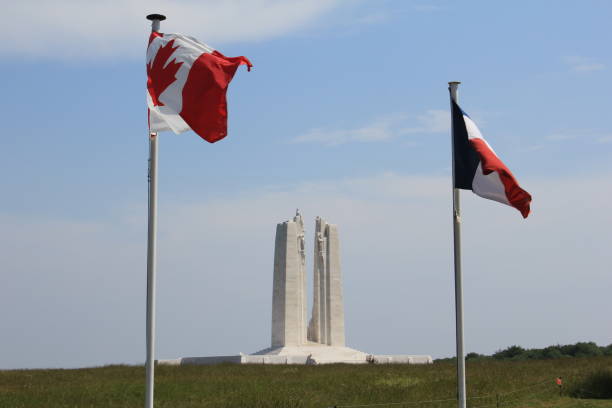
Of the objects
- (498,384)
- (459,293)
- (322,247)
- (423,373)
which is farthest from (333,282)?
(459,293)

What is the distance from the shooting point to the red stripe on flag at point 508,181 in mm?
13289

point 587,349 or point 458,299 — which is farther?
point 587,349

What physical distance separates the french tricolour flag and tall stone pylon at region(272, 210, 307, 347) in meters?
28.5

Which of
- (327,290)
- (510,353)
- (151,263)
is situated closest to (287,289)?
(327,290)

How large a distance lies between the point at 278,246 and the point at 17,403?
22.9 meters

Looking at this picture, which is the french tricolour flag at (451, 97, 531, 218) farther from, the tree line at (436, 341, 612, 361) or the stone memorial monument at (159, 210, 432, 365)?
the tree line at (436, 341, 612, 361)

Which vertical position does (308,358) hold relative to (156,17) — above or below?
below

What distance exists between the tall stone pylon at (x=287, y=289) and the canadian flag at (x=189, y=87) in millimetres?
30759

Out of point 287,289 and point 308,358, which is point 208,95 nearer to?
point 308,358

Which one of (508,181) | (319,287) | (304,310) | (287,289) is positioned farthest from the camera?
(319,287)

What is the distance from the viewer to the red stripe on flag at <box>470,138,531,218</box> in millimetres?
13289

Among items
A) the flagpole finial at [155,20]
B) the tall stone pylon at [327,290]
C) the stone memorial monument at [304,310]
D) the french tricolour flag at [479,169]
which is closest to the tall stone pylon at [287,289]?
the stone memorial monument at [304,310]

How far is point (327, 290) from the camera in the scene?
45406 mm

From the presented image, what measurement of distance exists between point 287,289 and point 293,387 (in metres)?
17.6
